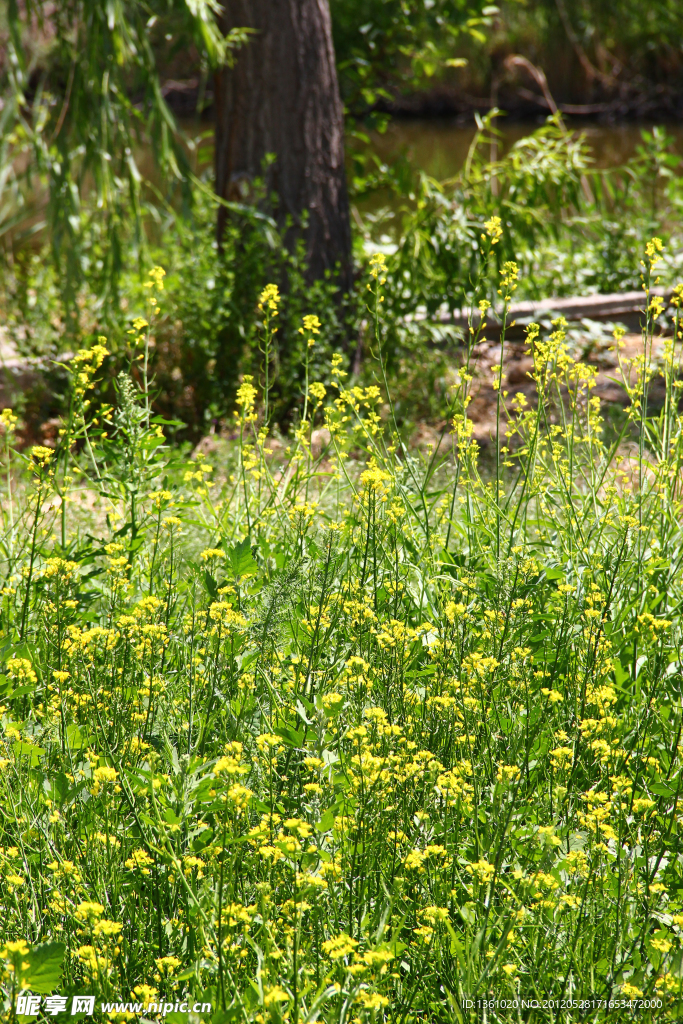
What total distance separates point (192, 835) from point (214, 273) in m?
4.00

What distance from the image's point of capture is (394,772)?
5.61 ft

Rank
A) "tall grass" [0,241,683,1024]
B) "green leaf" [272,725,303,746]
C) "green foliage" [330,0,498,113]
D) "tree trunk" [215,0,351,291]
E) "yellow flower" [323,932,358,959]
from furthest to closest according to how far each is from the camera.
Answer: "green foliage" [330,0,498,113], "tree trunk" [215,0,351,291], "green leaf" [272,725,303,746], "tall grass" [0,241,683,1024], "yellow flower" [323,932,358,959]

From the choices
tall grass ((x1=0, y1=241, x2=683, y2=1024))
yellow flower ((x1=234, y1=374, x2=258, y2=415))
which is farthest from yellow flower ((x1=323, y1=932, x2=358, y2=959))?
yellow flower ((x1=234, y1=374, x2=258, y2=415))

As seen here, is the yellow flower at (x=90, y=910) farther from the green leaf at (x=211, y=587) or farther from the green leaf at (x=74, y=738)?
the green leaf at (x=211, y=587)

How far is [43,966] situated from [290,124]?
463 cm

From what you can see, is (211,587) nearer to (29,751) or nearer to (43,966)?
(29,751)

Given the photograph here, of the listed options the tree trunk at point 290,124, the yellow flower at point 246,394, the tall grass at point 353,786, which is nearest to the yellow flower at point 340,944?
the tall grass at point 353,786

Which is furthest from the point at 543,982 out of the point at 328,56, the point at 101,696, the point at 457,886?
the point at 328,56

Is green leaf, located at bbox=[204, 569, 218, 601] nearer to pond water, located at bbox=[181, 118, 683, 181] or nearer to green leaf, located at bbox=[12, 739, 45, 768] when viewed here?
green leaf, located at bbox=[12, 739, 45, 768]

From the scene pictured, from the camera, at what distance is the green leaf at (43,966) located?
4.47 feet

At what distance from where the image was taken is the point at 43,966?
1375 millimetres

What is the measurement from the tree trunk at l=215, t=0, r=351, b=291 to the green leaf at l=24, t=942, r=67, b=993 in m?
4.20

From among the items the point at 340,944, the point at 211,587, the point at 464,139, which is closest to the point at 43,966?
the point at 340,944

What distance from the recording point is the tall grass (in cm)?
148
